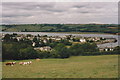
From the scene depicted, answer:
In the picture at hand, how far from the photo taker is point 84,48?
124 feet

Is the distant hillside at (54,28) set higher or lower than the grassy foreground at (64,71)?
higher

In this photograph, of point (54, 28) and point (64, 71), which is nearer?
point (64, 71)

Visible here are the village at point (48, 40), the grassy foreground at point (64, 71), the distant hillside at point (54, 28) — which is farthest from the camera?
the distant hillside at point (54, 28)

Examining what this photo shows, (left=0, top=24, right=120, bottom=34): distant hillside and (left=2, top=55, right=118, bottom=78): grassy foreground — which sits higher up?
(left=0, top=24, right=120, bottom=34): distant hillside

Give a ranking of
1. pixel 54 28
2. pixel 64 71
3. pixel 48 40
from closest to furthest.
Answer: pixel 64 71
pixel 48 40
pixel 54 28

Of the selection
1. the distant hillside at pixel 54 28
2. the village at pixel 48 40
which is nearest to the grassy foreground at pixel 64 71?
the village at pixel 48 40

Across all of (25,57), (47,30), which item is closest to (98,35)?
(47,30)

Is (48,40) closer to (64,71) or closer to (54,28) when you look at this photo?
(54,28)

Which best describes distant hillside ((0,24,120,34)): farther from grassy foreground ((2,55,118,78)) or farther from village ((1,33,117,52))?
grassy foreground ((2,55,118,78))

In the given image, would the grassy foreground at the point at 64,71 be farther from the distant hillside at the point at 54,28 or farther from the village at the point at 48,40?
the distant hillside at the point at 54,28

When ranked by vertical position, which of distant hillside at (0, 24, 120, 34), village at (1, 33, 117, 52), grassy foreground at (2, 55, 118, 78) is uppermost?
distant hillside at (0, 24, 120, 34)

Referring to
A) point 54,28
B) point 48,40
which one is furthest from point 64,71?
point 54,28

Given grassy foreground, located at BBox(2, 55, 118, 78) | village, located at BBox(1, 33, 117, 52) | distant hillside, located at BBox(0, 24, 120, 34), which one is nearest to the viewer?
grassy foreground, located at BBox(2, 55, 118, 78)

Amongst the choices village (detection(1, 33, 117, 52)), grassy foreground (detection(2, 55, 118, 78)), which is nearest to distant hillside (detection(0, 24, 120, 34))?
village (detection(1, 33, 117, 52))
